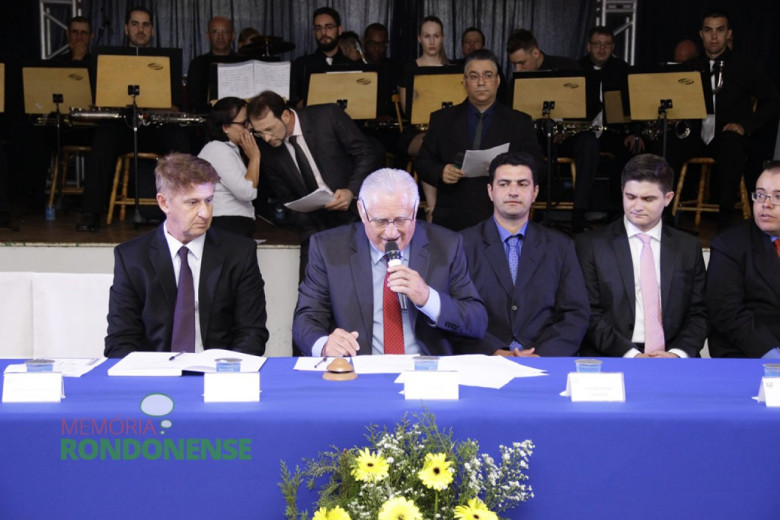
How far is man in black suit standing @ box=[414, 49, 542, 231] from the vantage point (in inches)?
205

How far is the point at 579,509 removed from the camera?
1964 millimetres

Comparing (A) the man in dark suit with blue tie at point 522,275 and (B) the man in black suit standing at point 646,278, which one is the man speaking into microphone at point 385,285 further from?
(B) the man in black suit standing at point 646,278

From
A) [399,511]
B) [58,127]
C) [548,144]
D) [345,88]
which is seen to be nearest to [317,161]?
[345,88]

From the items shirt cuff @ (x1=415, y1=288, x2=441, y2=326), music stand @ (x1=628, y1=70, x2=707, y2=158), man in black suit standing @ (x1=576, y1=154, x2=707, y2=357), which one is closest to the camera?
shirt cuff @ (x1=415, y1=288, x2=441, y2=326)

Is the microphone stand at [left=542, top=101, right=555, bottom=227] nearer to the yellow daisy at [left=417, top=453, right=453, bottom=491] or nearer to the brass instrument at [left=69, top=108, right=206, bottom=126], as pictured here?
the brass instrument at [left=69, top=108, right=206, bottom=126]

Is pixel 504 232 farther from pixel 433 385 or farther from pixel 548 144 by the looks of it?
pixel 548 144

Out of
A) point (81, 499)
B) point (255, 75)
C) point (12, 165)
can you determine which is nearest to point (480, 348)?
point (81, 499)

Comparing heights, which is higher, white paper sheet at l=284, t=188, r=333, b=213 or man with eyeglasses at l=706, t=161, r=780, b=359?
white paper sheet at l=284, t=188, r=333, b=213

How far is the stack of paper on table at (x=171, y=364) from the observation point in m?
2.40

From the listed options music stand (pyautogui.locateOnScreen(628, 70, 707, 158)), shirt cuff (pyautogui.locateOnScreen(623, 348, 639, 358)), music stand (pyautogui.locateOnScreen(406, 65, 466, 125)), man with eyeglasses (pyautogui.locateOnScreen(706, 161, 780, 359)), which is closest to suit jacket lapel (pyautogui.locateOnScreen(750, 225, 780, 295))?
man with eyeglasses (pyautogui.locateOnScreen(706, 161, 780, 359))

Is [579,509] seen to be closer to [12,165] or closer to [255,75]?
[255,75]

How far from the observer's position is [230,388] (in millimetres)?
2100

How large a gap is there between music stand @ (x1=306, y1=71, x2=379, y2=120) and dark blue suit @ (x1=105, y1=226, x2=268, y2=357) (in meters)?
3.21

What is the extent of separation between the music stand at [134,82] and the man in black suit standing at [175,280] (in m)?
3.03
